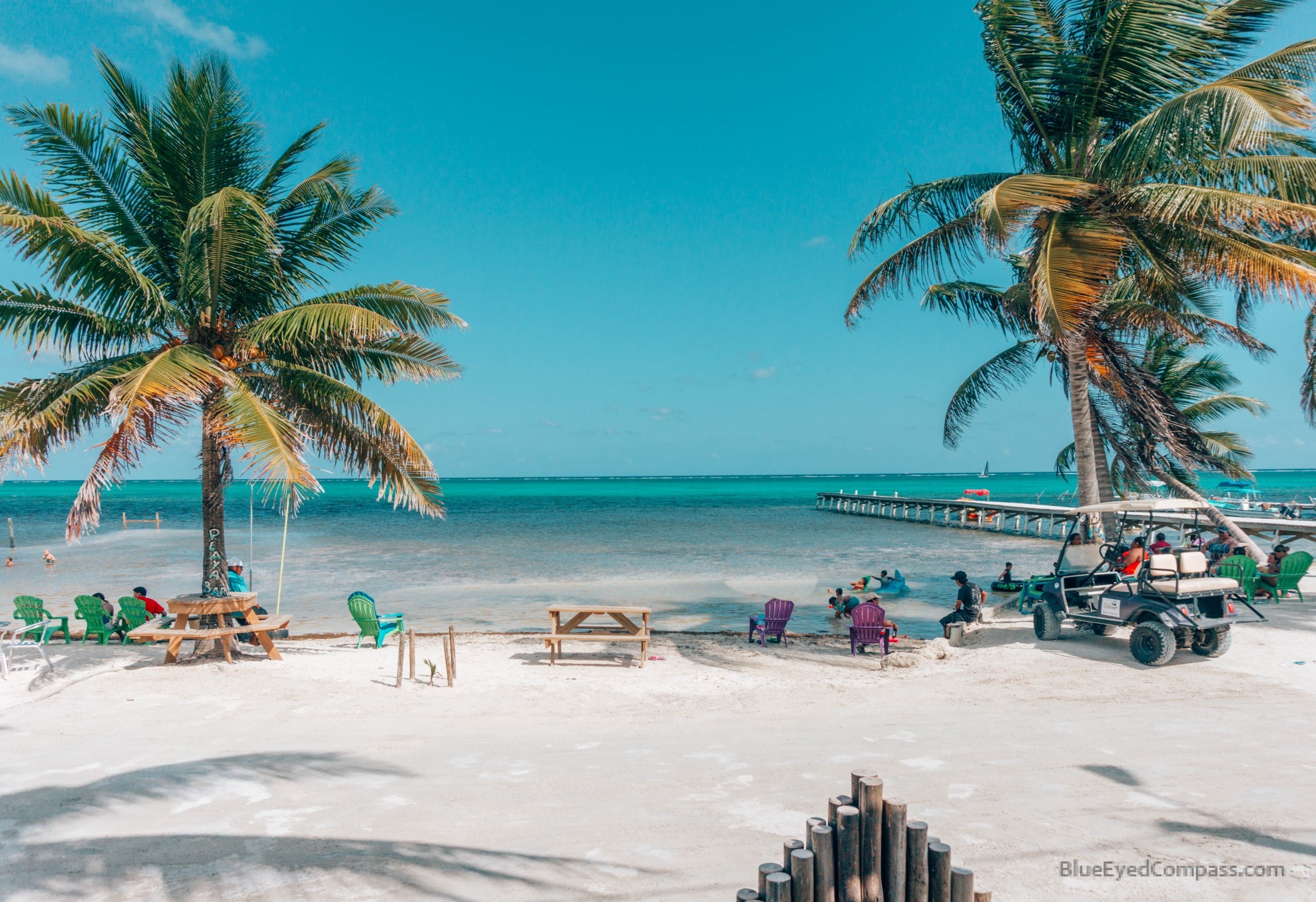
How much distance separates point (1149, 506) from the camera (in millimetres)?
9727

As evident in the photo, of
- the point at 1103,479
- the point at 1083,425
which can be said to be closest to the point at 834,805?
the point at 1083,425

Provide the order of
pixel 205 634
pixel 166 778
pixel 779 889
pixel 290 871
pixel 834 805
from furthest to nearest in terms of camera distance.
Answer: pixel 205 634 → pixel 166 778 → pixel 290 871 → pixel 834 805 → pixel 779 889

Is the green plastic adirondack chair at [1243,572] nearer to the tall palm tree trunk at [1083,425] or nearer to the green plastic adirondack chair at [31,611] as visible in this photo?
the tall palm tree trunk at [1083,425]

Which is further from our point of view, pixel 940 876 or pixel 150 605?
pixel 150 605

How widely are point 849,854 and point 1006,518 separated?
160 ft

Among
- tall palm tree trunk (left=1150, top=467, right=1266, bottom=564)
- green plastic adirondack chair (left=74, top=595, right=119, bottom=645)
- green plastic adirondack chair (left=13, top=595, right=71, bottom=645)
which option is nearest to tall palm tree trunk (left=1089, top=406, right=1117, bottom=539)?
tall palm tree trunk (left=1150, top=467, right=1266, bottom=564)

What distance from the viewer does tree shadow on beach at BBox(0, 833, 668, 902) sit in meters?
4.27

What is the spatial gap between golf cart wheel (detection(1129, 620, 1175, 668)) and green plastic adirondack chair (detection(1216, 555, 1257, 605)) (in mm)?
5457

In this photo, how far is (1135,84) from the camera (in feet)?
34.0

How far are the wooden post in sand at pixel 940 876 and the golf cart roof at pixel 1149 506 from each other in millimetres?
8504

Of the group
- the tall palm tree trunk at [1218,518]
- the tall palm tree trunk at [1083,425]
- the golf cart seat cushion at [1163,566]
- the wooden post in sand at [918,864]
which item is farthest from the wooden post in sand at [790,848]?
the tall palm tree trunk at [1218,518]

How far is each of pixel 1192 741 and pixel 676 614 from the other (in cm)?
1152

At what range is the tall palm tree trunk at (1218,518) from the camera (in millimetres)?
12141

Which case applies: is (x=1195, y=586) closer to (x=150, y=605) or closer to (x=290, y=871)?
(x=290, y=871)
